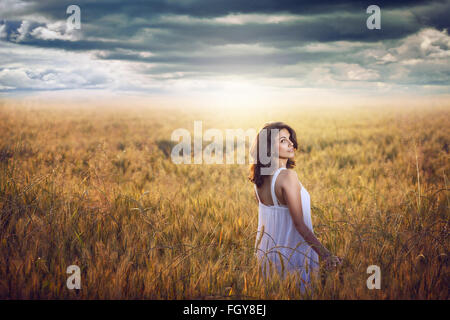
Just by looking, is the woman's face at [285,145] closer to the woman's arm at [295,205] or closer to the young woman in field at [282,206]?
the young woman in field at [282,206]

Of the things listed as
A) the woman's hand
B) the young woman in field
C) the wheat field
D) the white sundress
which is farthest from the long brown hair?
the woman's hand

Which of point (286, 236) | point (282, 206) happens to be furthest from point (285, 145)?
point (286, 236)

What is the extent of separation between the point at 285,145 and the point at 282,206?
450mm

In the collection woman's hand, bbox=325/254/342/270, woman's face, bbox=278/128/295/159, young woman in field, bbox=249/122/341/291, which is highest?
woman's face, bbox=278/128/295/159

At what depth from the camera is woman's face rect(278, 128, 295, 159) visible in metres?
2.43

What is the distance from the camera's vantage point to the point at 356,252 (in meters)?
2.56

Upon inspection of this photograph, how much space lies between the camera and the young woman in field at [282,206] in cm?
223

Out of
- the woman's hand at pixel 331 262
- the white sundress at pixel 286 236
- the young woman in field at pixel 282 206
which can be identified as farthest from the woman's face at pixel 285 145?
the woman's hand at pixel 331 262

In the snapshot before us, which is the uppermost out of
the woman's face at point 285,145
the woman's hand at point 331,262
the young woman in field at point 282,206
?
the woman's face at point 285,145

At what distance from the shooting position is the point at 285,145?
2.46 metres

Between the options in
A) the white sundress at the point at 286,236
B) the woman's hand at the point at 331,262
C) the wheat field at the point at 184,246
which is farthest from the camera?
the white sundress at the point at 286,236

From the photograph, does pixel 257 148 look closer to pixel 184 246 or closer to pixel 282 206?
pixel 282 206

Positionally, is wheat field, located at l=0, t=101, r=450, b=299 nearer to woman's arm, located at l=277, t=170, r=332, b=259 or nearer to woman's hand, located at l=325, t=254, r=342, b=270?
woman's hand, located at l=325, t=254, r=342, b=270
